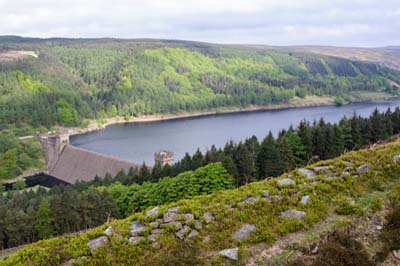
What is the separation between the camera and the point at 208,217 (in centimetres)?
823

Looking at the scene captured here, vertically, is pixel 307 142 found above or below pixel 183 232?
below

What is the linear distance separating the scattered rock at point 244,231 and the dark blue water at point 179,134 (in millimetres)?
53283

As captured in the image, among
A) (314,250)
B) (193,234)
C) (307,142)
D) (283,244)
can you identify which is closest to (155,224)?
(193,234)

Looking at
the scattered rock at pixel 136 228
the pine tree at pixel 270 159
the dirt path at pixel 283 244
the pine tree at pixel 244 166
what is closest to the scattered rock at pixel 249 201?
the dirt path at pixel 283 244

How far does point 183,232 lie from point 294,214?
2263 mm

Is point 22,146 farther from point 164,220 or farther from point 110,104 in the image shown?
point 164,220

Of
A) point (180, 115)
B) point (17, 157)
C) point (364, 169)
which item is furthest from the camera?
point (180, 115)

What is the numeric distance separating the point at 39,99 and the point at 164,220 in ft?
338

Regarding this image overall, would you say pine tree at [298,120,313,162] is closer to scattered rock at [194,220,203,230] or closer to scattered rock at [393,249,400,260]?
scattered rock at [194,220,203,230]

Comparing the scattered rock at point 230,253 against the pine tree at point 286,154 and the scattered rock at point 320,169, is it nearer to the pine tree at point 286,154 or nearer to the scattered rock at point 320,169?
the scattered rock at point 320,169

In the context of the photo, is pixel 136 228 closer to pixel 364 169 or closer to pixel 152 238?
pixel 152 238

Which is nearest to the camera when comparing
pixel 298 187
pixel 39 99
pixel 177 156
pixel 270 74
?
pixel 298 187

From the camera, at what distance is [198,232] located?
7828mm

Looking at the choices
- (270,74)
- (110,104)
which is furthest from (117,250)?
(270,74)
